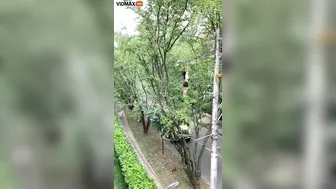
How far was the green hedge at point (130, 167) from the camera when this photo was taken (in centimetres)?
132

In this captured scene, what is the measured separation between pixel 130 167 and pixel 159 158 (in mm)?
260

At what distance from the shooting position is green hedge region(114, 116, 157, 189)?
51.9 inches

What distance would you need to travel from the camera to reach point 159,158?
5.06ft

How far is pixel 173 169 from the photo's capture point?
59.5 inches
